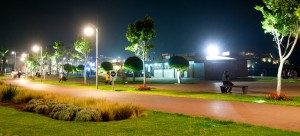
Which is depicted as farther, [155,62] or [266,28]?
[155,62]

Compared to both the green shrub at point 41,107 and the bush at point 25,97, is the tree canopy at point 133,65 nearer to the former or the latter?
the bush at point 25,97

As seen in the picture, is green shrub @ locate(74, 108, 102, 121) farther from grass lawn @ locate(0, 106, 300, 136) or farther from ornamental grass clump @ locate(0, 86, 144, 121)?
grass lawn @ locate(0, 106, 300, 136)

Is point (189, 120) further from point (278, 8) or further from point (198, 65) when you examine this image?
point (198, 65)

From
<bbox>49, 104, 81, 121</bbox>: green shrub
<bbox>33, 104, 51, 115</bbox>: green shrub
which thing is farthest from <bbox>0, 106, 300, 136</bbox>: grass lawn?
<bbox>33, 104, 51, 115</bbox>: green shrub

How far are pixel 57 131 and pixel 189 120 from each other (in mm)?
4524

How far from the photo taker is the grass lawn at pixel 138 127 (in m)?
9.71

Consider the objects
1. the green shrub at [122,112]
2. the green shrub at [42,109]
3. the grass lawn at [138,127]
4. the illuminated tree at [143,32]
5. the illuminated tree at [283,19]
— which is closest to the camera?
the grass lawn at [138,127]

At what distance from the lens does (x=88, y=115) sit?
39.1 ft

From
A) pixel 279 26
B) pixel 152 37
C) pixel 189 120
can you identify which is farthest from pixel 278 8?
pixel 152 37

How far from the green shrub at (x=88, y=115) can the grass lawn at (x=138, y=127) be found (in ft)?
1.54

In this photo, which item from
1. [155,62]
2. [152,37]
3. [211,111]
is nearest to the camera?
[211,111]

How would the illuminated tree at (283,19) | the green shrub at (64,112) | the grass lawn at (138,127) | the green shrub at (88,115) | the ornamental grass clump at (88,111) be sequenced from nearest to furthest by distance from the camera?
the grass lawn at (138,127), the green shrub at (88,115), the ornamental grass clump at (88,111), the green shrub at (64,112), the illuminated tree at (283,19)

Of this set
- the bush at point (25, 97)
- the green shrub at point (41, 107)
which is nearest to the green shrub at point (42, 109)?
the green shrub at point (41, 107)

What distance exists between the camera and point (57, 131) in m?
9.97
